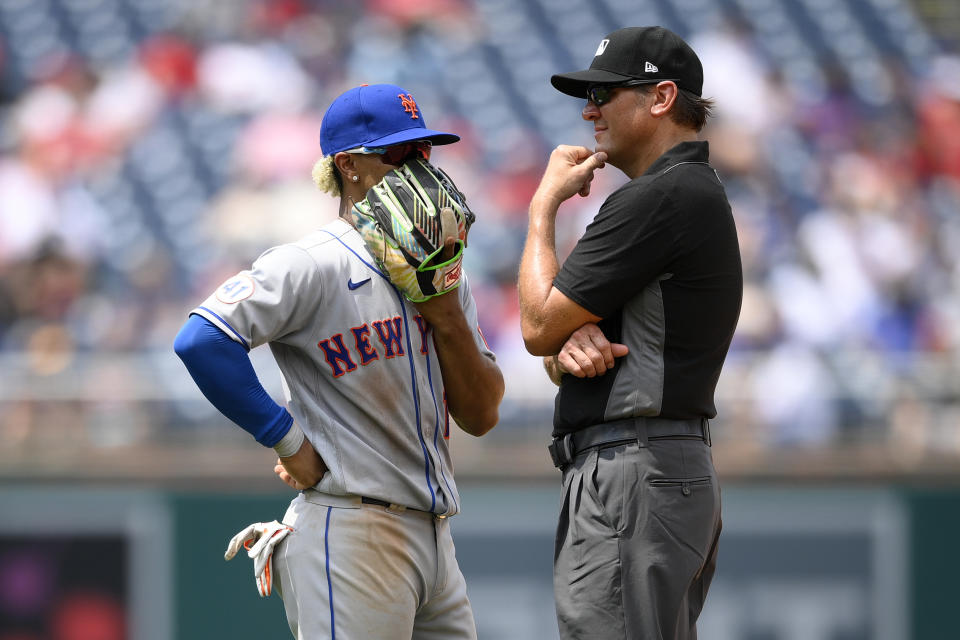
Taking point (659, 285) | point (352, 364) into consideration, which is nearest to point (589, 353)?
point (659, 285)

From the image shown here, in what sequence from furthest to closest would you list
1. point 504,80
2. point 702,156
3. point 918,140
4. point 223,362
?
point 504,80
point 918,140
point 702,156
point 223,362

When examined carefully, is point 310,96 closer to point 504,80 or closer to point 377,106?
point 504,80

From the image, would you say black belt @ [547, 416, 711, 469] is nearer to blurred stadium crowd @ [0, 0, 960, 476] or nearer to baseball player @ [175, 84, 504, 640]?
baseball player @ [175, 84, 504, 640]

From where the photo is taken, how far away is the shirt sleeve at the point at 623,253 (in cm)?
300

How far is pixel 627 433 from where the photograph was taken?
3.04 metres

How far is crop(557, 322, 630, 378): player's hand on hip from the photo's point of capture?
119 inches

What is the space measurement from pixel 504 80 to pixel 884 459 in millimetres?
5367

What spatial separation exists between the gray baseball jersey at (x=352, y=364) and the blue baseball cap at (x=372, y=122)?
23 cm

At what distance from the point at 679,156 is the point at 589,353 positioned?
1.80 feet

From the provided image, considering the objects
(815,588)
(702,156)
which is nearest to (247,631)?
(815,588)

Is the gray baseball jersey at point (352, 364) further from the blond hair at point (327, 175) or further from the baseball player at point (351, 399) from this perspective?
the blond hair at point (327, 175)

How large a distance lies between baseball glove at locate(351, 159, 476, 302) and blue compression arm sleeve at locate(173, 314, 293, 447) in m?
0.42

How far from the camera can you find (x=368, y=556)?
10.1 feet

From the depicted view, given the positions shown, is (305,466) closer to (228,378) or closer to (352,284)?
(228,378)
